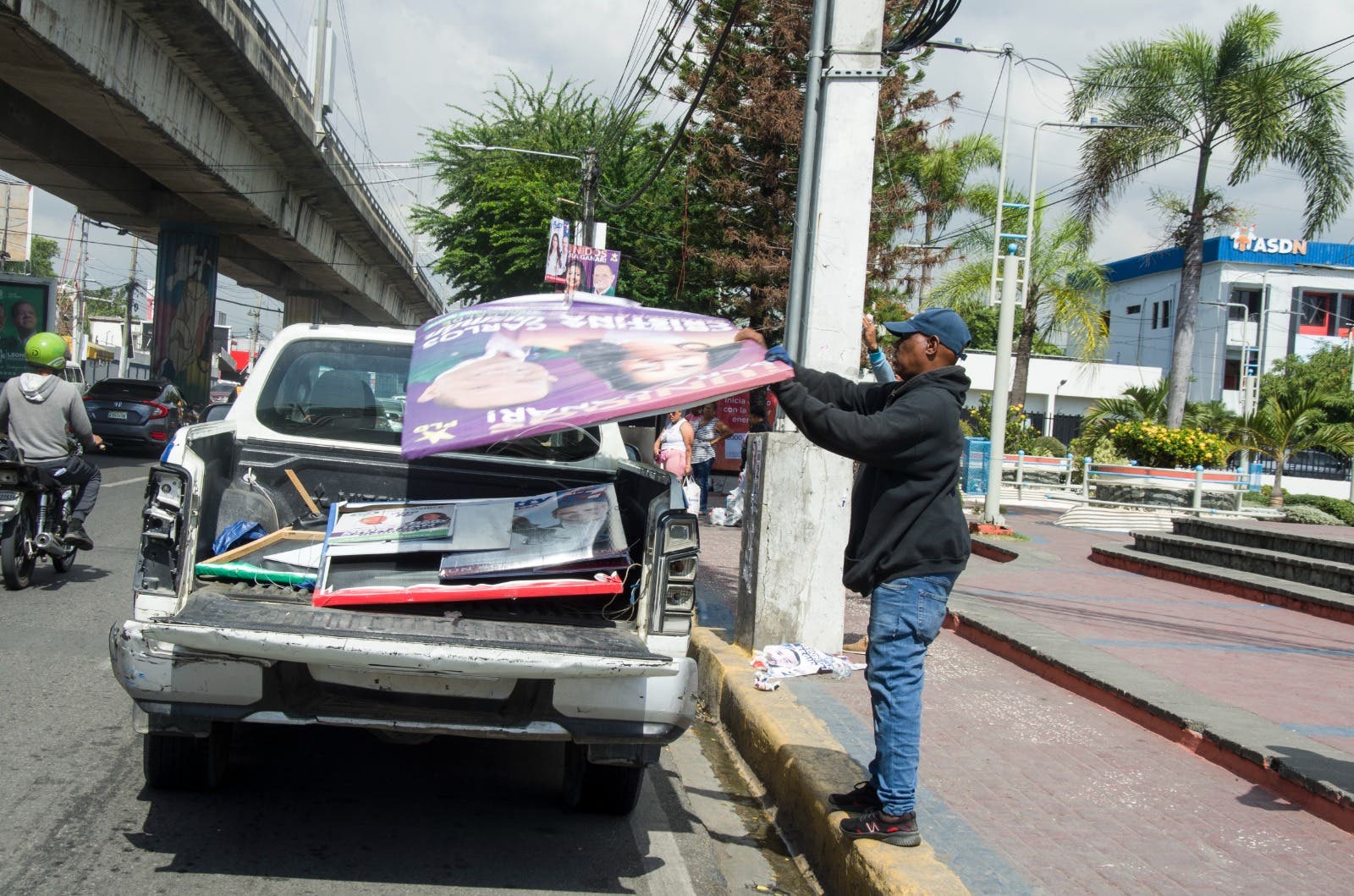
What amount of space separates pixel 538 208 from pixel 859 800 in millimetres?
29272

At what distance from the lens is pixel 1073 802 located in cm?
480

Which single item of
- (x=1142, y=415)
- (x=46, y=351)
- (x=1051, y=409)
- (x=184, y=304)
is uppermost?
(x=184, y=304)

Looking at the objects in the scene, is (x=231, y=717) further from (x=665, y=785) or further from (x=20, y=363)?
(x=20, y=363)

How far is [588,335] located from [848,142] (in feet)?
10.5

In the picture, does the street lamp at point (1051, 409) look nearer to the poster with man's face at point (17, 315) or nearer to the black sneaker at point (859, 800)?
the poster with man's face at point (17, 315)

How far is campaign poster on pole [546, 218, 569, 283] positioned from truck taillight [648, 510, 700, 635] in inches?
677

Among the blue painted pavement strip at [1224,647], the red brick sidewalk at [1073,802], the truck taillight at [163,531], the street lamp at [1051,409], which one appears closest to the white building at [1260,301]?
the street lamp at [1051,409]

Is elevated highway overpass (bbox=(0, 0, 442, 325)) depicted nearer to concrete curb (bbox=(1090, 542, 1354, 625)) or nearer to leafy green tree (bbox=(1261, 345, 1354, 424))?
concrete curb (bbox=(1090, 542, 1354, 625))

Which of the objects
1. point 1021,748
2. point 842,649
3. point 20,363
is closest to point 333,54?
point 20,363

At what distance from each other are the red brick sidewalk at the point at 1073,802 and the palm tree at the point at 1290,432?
61.8ft

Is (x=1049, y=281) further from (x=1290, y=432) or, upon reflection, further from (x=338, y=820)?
(x=338, y=820)

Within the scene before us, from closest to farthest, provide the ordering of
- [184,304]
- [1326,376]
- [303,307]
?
1. [184,304]
2. [1326,376]
3. [303,307]

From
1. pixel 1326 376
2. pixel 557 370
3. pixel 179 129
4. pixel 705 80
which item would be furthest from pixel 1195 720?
pixel 1326 376

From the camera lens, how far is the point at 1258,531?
14289 mm
